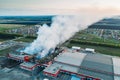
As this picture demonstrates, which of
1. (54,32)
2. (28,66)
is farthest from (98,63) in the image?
(28,66)

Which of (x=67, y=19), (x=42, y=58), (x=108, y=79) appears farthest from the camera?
(x=67, y=19)

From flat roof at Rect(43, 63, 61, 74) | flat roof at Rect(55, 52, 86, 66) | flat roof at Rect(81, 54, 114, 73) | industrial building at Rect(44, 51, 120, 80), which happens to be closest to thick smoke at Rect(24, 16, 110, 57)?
flat roof at Rect(55, 52, 86, 66)

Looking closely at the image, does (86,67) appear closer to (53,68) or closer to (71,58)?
(71,58)

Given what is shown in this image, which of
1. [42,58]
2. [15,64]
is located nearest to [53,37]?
[42,58]

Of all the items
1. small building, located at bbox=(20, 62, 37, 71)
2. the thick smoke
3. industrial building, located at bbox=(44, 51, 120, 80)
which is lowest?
small building, located at bbox=(20, 62, 37, 71)

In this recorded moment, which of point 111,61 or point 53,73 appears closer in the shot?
point 53,73

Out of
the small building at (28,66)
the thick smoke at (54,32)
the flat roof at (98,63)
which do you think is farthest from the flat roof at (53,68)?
the flat roof at (98,63)

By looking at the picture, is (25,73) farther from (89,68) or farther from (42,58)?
A: (89,68)

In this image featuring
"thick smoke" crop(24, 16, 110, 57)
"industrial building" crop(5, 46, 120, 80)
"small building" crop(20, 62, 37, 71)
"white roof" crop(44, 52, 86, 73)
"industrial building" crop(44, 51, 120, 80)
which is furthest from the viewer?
"thick smoke" crop(24, 16, 110, 57)

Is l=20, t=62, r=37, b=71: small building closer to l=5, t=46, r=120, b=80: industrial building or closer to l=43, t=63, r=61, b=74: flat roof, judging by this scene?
l=5, t=46, r=120, b=80: industrial building
